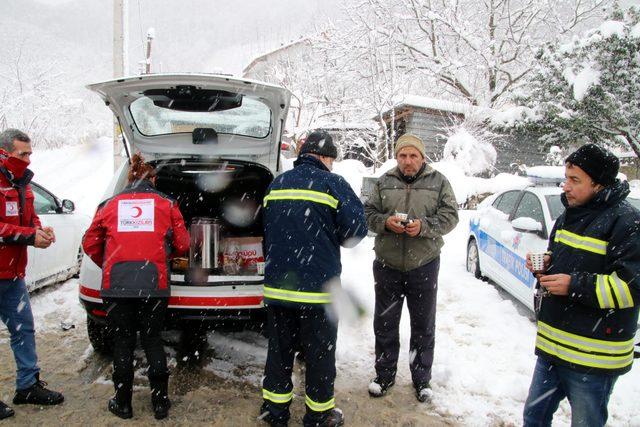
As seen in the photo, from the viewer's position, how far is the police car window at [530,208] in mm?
4966

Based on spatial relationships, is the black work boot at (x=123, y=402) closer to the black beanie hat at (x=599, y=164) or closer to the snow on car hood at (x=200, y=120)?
the snow on car hood at (x=200, y=120)

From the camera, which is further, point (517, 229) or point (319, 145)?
point (517, 229)

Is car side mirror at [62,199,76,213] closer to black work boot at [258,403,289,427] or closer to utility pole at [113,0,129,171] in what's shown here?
black work boot at [258,403,289,427]

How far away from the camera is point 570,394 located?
224cm

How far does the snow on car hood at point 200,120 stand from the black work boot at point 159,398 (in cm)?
182

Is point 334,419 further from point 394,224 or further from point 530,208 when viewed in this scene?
point 530,208

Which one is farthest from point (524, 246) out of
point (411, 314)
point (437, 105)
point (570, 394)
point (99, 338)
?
point (437, 105)

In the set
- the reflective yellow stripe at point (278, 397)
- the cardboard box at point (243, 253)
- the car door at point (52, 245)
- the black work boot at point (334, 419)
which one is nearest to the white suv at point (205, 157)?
the cardboard box at point (243, 253)

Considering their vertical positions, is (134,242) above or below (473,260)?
above

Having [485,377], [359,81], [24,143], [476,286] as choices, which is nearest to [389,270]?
[485,377]

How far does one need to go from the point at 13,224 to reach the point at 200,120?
1700 mm

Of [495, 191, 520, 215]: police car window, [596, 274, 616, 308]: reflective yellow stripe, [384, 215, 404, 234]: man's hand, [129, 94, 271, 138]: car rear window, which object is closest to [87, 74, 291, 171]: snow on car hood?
[129, 94, 271, 138]: car rear window

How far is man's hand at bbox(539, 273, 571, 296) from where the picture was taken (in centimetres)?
210

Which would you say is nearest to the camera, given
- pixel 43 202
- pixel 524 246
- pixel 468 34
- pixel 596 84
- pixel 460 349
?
pixel 460 349
